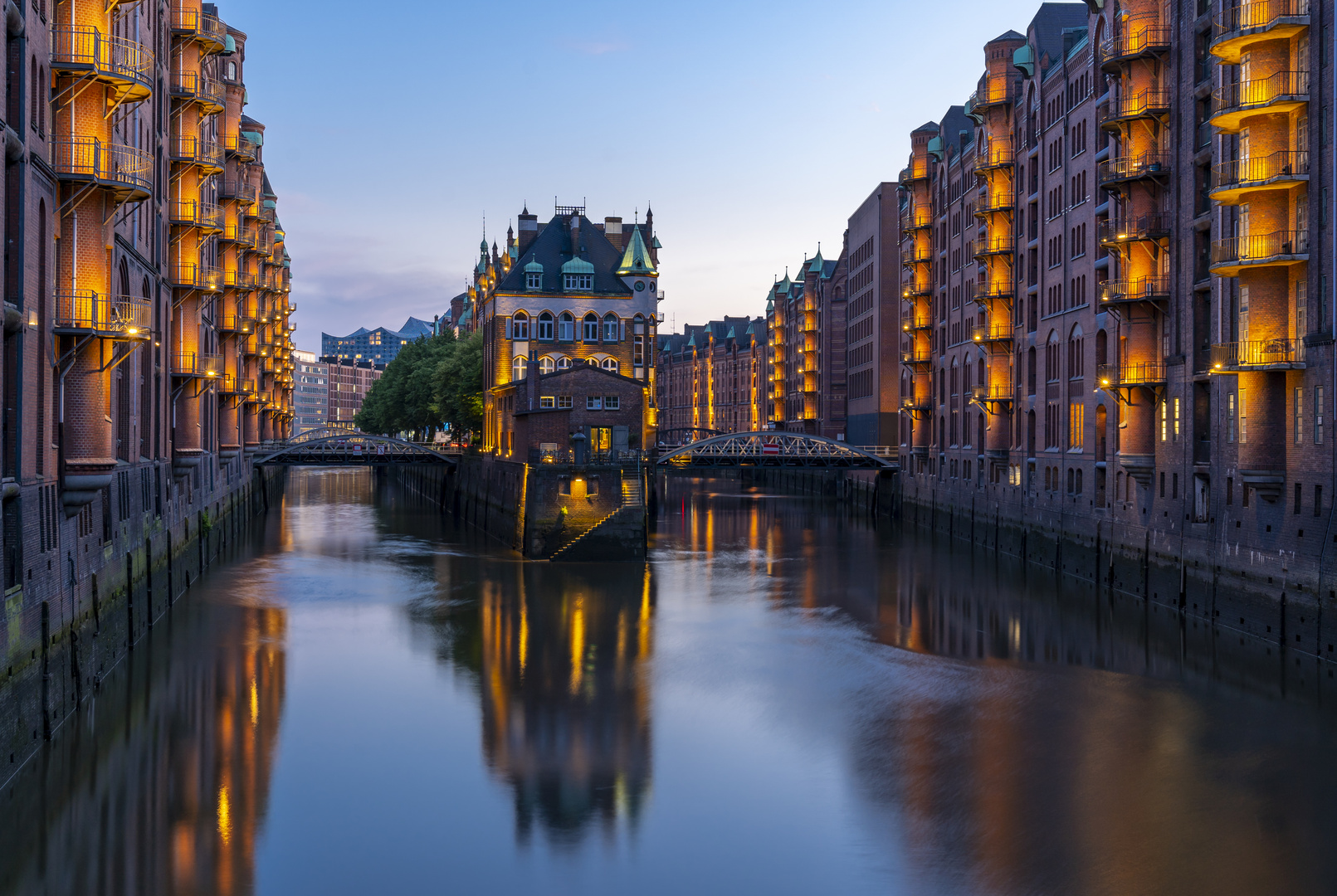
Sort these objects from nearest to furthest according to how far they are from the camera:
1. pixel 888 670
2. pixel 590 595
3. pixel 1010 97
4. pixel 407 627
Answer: pixel 888 670
pixel 407 627
pixel 590 595
pixel 1010 97

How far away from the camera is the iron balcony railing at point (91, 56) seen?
2541 centimetres

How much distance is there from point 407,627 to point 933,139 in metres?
55.8

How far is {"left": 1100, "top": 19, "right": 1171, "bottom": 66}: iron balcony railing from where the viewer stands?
1672 inches

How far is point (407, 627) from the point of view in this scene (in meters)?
40.5

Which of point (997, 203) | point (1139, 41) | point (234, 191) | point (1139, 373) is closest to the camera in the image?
point (1139, 41)

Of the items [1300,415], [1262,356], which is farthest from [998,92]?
[1300,415]

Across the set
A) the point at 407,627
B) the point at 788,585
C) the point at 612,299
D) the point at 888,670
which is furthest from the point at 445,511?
the point at 888,670

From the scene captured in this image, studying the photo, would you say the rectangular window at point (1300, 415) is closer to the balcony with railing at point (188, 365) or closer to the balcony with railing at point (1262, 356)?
the balcony with railing at point (1262, 356)

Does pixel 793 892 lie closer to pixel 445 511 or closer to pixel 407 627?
pixel 407 627

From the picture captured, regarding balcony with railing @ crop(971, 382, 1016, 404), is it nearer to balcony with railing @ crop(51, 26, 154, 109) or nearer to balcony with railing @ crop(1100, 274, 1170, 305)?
balcony with railing @ crop(1100, 274, 1170, 305)

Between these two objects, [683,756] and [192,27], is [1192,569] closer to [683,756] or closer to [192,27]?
[683,756]

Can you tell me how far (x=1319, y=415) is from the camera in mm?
32406

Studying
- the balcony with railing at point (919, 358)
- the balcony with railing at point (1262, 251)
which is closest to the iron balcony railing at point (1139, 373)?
the balcony with railing at point (1262, 251)

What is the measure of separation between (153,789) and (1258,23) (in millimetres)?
34150
